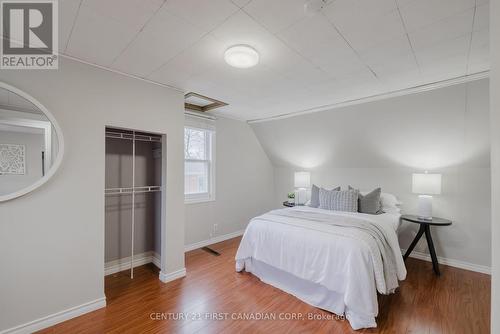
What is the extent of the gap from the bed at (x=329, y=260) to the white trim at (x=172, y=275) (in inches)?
28.4

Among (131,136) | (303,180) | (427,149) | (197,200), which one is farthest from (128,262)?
(427,149)

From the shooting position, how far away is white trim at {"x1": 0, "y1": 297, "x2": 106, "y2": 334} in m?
1.80

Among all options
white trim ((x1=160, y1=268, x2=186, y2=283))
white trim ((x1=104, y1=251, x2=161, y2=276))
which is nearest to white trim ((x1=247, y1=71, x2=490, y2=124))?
white trim ((x1=160, y1=268, x2=186, y2=283))

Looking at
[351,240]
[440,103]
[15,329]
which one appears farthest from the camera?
[440,103]

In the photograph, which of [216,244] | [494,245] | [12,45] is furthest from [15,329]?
[494,245]

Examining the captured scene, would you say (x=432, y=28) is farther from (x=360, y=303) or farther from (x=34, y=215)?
(x=34, y=215)

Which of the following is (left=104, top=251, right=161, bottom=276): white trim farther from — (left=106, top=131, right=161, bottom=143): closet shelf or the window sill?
(left=106, top=131, right=161, bottom=143): closet shelf

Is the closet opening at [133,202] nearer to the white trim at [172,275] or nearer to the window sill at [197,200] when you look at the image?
the white trim at [172,275]

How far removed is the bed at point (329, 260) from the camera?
6.44 ft

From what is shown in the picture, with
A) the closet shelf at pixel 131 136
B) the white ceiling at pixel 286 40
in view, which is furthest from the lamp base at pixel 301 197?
the closet shelf at pixel 131 136

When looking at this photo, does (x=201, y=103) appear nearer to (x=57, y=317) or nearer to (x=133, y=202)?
(x=133, y=202)

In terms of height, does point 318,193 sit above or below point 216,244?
above

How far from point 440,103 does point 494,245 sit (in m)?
2.48

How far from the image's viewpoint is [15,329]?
5.83 ft
